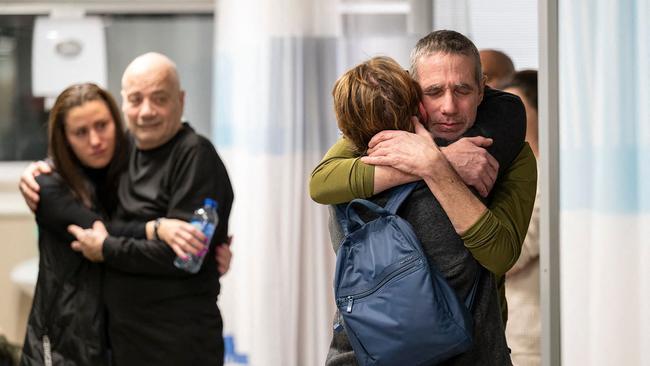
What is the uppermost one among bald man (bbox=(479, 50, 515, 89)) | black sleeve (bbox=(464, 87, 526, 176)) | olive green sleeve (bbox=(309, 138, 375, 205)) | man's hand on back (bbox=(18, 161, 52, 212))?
bald man (bbox=(479, 50, 515, 89))

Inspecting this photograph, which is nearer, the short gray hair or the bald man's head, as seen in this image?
the short gray hair

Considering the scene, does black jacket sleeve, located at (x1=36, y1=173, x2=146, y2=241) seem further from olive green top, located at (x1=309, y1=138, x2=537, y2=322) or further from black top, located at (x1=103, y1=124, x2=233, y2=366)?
olive green top, located at (x1=309, y1=138, x2=537, y2=322)

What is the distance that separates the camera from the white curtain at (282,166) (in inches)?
149

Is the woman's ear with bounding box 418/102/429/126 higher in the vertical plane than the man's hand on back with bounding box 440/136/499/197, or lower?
higher

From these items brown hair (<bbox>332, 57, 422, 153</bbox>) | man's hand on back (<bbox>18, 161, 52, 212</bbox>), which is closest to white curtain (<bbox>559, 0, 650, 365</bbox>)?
brown hair (<bbox>332, 57, 422, 153</bbox>)

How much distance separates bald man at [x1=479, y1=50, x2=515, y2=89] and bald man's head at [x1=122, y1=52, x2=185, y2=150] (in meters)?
0.84

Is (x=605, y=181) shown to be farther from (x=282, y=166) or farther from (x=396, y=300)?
(x=282, y=166)

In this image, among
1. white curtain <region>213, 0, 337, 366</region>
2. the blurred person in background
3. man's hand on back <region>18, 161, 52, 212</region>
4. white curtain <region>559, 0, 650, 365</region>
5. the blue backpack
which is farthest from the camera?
white curtain <region>213, 0, 337, 366</region>

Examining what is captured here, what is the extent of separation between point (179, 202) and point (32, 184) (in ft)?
1.40

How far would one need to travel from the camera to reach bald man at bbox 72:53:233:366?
2383 millimetres

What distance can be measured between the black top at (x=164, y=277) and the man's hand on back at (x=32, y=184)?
229 mm

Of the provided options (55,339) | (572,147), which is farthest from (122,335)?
(572,147)

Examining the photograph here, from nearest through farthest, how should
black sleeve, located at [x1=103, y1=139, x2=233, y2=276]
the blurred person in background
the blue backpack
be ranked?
the blue backpack → the blurred person in background → black sleeve, located at [x1=103, y1=139, x2=233, y2=276]

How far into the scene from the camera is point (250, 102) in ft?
12.6
